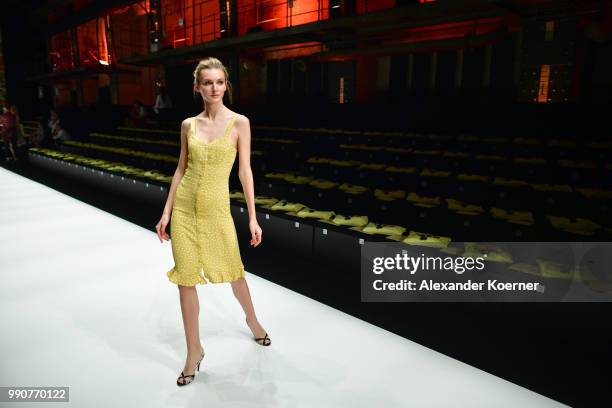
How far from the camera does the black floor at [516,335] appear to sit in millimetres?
1563

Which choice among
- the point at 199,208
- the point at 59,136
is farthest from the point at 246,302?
the point at 59,136

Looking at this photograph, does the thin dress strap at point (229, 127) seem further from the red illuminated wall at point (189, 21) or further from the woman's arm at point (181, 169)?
the red illuminated wall at point (189, 21)

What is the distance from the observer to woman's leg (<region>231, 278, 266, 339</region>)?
1681mm

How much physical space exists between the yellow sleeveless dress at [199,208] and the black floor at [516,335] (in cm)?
71

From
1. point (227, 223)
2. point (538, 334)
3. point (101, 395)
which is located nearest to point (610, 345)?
point (538, 334)

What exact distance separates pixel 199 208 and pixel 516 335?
→ 155 centimetres

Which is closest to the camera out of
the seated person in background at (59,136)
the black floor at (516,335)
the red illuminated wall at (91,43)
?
the black floor at (516,335)

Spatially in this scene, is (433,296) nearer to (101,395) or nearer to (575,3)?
(101,395)

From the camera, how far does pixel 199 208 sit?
146cm

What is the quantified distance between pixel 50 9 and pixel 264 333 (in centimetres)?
1740

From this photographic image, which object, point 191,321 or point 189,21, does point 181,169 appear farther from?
point 189,21

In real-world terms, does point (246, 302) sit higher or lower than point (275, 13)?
lower

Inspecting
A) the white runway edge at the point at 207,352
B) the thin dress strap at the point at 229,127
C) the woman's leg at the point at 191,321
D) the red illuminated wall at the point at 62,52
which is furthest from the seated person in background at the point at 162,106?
the red illuminated wall at the point at 62,52

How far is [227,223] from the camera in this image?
1534 millimetres
